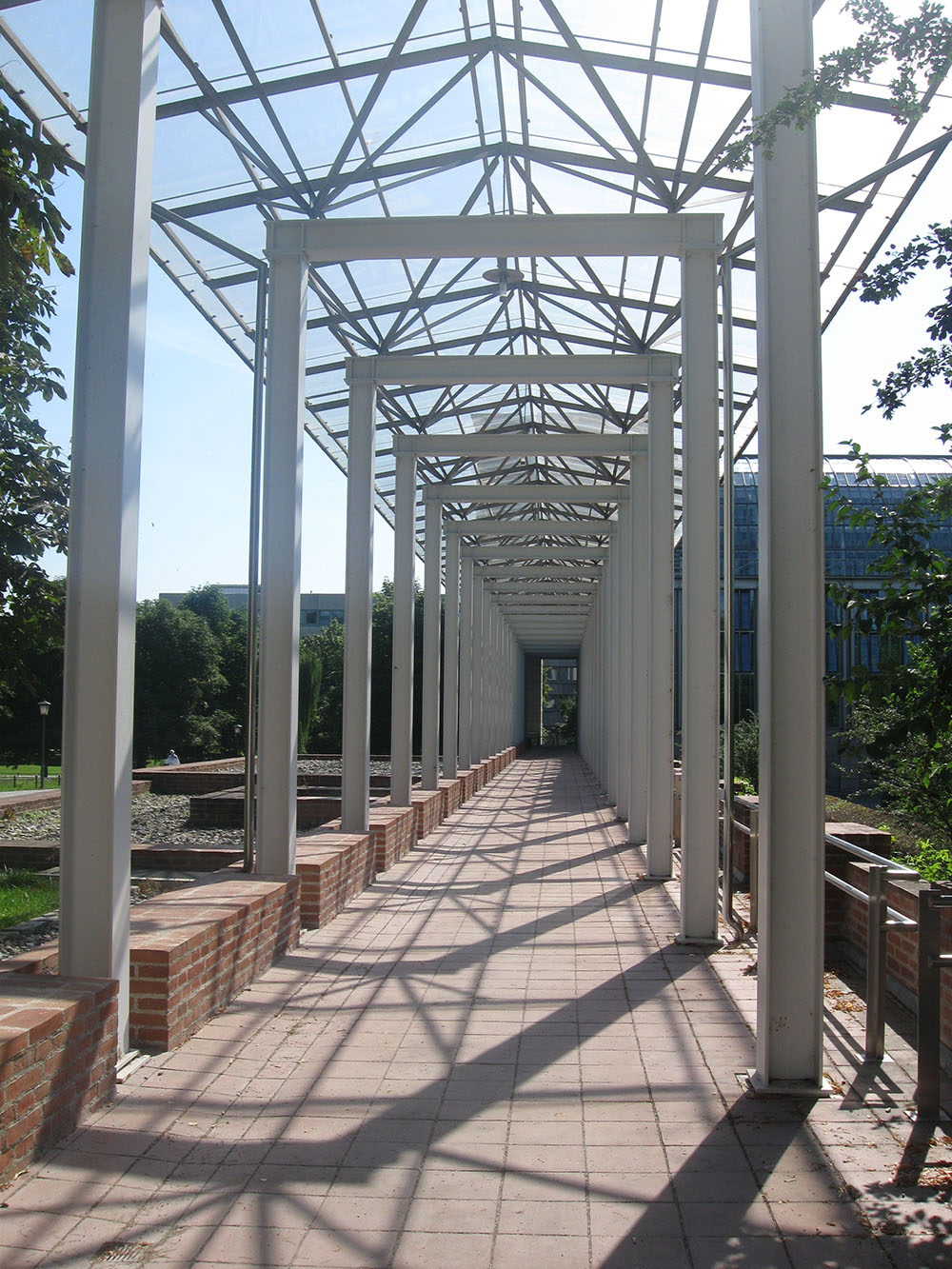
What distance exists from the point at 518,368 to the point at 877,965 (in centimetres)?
780

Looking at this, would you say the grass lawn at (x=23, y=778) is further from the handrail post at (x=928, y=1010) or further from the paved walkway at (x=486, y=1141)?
the handrail post at (x=928, y=1010)

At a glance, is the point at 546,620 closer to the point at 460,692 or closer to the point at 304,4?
the point at 460,692

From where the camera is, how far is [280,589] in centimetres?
740

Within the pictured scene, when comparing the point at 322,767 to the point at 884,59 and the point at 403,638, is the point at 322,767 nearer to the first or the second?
the point at 403,638

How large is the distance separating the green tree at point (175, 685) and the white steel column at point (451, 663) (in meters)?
27.1

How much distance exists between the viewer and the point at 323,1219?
11.0 ft

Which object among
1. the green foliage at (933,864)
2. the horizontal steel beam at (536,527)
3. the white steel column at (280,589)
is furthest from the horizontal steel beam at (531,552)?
the white steel column at (280,589)

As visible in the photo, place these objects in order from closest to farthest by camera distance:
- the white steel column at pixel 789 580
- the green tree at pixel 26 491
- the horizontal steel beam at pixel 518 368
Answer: the white steel column at pixel 789 580
the green tree at pixel 26 491
the horizontal steel beam at pixel 518 368

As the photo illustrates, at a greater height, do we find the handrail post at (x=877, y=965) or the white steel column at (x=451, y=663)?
the white steel column at (x=451, y=663)

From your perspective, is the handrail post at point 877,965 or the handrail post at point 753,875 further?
the handrail post at point 753,875

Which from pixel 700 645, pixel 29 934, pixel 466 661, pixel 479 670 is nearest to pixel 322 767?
pixel 479 670

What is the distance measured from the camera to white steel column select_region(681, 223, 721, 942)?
740 cm

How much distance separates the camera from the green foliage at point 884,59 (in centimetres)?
356

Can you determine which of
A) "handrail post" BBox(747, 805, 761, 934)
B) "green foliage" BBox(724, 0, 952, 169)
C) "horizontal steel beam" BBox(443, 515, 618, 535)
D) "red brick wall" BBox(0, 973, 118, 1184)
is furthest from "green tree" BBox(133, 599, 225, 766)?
"green foliage" BBox(724, 0, 952, 169)
